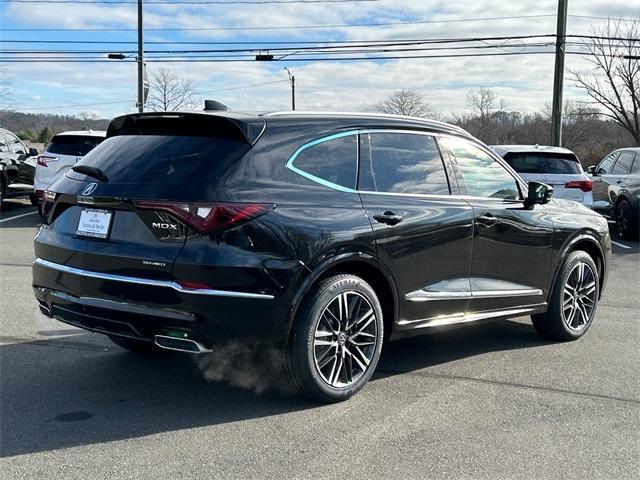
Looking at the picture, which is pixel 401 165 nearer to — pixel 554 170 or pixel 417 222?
pixel 417 222

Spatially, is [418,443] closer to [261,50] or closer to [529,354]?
[529,354]

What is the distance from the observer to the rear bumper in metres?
3.67

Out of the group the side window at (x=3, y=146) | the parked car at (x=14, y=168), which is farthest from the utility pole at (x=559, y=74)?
the side window at (x=3, y=146)

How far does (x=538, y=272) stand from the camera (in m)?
5.52

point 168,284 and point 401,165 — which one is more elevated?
point 401,165

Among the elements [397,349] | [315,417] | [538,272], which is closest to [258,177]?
[315,417]

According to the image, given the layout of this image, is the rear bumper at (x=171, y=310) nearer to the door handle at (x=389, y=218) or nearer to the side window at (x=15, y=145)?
the door handle at (x=389, y=218)

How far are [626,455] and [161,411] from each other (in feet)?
8.66

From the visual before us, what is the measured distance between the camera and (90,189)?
13.2 ft

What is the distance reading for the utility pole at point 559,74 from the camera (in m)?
20.8


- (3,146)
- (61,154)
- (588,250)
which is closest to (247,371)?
(588,250)

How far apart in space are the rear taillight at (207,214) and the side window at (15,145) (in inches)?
530

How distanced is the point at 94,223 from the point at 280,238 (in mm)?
1128

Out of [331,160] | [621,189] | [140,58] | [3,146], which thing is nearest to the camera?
[331,160]
